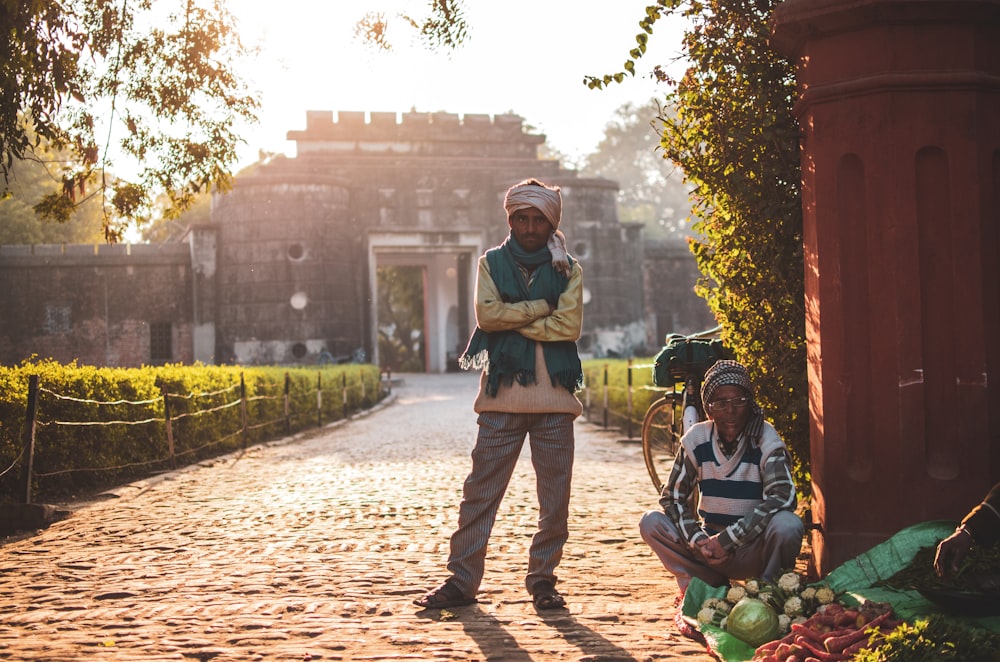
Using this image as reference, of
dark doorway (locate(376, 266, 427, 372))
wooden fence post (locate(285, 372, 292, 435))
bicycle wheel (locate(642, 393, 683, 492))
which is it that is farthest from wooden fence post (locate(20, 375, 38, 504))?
dark doorway (locate(376, 266, 427, 372))

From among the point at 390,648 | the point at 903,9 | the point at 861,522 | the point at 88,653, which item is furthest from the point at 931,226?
the point at 88,653

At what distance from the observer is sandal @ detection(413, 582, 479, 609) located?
478 cm

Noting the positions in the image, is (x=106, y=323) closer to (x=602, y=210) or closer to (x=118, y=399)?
(x=602, y=210)

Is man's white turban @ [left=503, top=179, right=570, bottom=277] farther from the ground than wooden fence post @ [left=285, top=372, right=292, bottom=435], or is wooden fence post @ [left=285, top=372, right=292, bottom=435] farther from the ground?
man's white turban @ [left=503, top=179, right=570, bottom=277]

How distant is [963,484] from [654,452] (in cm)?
499

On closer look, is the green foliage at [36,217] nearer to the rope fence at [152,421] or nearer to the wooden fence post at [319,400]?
the wooden fence post at [319,400]

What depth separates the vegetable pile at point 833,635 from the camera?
11.6 feet

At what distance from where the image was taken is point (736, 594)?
13.8ft

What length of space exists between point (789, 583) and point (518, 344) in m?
1.57

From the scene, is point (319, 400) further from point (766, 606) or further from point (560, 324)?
point (766, 606)

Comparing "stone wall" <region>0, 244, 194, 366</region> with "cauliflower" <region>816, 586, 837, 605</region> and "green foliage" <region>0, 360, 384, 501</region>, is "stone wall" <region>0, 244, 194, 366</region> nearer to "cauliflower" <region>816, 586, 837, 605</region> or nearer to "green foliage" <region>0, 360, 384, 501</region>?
"green foliage" <region>0, 360, 384, 501</region>

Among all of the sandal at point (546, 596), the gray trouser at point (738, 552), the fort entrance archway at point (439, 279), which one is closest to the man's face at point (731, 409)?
the gray trouser at point (738, 552)

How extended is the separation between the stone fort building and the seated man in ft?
90.6

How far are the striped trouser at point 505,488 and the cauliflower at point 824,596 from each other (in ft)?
3.94
